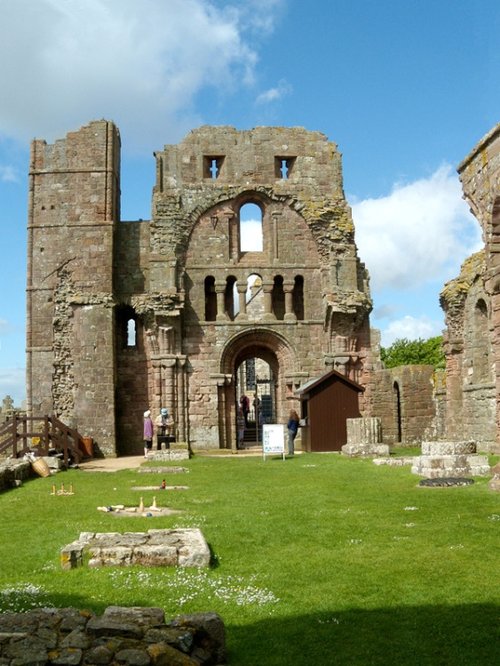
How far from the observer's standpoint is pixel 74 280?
26141 millimetres

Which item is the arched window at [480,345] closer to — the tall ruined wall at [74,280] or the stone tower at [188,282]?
the stone tower at [188,282]

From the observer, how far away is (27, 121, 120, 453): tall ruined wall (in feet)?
84.2

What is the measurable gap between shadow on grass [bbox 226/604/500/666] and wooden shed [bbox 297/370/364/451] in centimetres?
1746

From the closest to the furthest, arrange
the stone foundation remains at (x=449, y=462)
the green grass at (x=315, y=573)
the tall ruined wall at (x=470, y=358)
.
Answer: the green grass at (x=315, y=573), the stone foundation remains at (x=449, y=462), the tall ruined wall at (x=470, y=358)

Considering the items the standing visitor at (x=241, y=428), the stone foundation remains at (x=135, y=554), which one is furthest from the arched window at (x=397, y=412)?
the stone foundation remains at (x=135, y=554)

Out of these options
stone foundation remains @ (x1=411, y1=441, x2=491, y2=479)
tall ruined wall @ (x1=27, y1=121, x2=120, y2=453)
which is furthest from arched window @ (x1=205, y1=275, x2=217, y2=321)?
stone foundation remains @ (x1=411, y1=441, x2=491, y2=479)

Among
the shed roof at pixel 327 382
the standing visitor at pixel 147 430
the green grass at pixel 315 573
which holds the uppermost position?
the shed roof at pixel 327 382

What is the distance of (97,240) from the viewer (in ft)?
86.2

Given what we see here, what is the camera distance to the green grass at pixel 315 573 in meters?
4.75

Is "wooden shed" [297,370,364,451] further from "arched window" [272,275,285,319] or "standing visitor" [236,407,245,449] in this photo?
"standing visitor" [236,407,245,449]

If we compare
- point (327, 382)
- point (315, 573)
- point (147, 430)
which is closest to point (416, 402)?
point (327, 382)

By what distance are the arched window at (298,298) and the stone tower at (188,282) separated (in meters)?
0.09

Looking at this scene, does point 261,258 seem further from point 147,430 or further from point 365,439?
point 365,439

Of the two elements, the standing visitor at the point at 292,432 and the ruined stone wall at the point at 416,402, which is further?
the ruined stone wall at the point at 416,402
